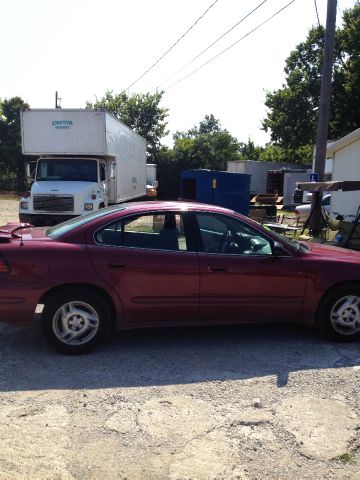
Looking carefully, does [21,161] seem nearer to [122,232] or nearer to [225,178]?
[225,178]

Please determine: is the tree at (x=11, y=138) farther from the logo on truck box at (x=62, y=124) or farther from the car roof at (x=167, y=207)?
the car roof at (x=167, y=207)

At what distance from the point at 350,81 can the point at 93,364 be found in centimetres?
3364

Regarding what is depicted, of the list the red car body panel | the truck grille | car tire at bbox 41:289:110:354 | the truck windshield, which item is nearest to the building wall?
the truck windshield

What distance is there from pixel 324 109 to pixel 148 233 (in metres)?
10.0

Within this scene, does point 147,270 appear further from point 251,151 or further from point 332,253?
point 251,151

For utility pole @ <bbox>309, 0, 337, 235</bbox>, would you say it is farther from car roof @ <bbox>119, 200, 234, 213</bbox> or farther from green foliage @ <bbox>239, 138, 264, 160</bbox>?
green foliage @ <bbox>239, 138, 264, 160</bbox>

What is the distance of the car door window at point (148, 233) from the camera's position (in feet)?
15.2

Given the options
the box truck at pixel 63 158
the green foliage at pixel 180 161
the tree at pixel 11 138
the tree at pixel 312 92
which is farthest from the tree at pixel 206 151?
the box truck at pixel 63 158

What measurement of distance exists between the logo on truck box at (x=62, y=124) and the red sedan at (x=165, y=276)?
943 cm

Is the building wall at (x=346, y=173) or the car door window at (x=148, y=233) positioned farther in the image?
the building wall at (x=346, y=173)

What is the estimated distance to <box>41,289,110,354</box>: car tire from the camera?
441cm

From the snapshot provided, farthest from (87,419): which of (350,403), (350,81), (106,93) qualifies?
(106,93)

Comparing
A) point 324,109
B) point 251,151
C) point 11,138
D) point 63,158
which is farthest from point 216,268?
point 251,151

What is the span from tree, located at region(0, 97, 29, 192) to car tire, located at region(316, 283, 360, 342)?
40.4 meters
